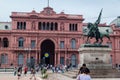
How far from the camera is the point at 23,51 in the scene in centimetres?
9312

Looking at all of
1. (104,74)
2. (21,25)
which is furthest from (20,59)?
(104,74)

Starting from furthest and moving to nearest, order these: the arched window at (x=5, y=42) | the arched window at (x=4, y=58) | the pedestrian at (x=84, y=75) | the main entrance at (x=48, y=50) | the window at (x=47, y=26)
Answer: the main entrance at (x=48, y=50), the arched window at (x=5, y=42), the window at (x=47, y=26), the arched window at (x=4, y=58), the pedestrian at (x=84, y=75)

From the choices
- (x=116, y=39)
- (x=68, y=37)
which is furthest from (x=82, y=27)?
(x=116, y=39)

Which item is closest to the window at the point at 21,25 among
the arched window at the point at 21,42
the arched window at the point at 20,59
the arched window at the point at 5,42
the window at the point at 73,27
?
the arched window at the point at 21,42

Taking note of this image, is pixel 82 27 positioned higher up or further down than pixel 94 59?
higher up

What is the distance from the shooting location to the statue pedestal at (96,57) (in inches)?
1538

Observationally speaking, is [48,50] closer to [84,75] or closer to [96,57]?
[96,57]

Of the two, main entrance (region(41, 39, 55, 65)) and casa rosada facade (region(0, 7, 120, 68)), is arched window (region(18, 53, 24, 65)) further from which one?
main entrance (region(41, 39, 55, 65))

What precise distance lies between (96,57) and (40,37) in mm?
56001

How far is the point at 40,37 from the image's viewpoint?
310ft

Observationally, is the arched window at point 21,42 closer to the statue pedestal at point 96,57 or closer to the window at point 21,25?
the window at point 21,25

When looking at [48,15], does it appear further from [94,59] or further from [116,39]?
[94,59]

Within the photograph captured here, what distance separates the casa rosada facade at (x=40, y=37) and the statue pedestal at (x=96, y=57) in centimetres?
5325

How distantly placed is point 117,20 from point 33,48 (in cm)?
3121
